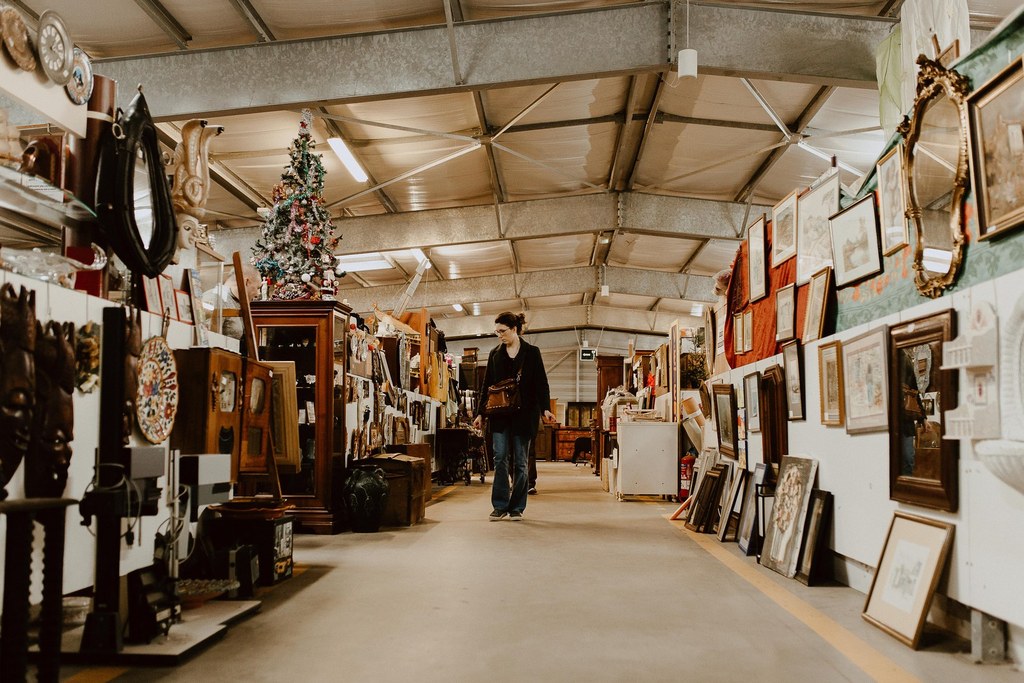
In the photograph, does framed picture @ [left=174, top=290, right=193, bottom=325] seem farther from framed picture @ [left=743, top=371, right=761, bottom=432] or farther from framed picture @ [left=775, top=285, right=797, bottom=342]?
framed picture @ [left=743, top=371, right=761, bottom=432]

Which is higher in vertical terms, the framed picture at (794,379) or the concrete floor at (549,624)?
the framed picture at (794,379)

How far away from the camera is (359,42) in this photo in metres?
6.87

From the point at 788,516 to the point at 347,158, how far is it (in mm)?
6489

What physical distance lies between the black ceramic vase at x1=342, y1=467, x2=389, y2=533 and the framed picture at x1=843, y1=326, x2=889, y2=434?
339 centimetres

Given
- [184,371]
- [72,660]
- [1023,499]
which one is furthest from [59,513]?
[1023,499]

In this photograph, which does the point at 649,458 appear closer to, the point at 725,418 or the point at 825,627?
the point at 725,418

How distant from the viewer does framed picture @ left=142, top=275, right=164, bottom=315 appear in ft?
9.92

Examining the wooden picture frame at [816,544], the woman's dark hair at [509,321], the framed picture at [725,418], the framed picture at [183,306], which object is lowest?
the wooden picture frame at [816,544]

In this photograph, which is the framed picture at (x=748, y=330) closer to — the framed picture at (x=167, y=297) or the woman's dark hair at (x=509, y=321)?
the woman's dark hair at (x=509, y=321)

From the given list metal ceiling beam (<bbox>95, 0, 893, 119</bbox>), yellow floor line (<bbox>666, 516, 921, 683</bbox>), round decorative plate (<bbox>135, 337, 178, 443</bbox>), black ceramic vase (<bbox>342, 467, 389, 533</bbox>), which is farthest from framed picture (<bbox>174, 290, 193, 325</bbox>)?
metal ceiling beam (<bbox>95, 0, 893, 119</bbox>)

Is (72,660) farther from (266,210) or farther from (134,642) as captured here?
(266,210)

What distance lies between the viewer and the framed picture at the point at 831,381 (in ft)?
12.9

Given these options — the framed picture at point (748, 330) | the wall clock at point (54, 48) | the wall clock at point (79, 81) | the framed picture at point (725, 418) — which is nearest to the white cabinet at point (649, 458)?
the framed picture at point (725, 418)

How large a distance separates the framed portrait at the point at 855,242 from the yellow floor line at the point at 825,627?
1564 millimetres
